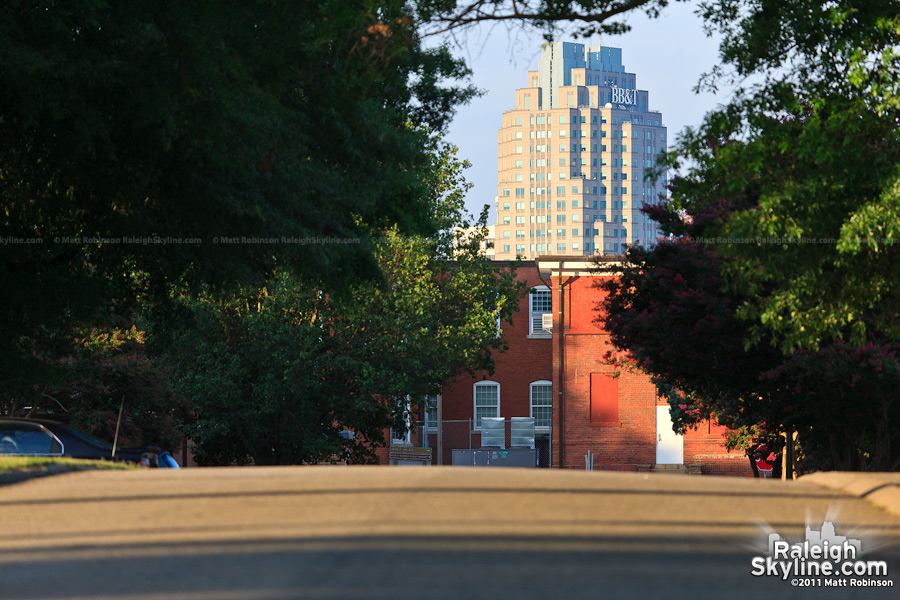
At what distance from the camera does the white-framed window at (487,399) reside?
5881 centimetres

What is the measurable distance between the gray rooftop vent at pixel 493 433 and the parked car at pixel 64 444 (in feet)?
127

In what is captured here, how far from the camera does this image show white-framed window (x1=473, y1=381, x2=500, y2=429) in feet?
193

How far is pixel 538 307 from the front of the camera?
5853 cm

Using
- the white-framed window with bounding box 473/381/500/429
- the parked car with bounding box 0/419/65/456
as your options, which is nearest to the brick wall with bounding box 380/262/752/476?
the white-framed window with bounding box 473/381/500/429

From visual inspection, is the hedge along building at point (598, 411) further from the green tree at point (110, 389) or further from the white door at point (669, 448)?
the green tree at point (110, 389)

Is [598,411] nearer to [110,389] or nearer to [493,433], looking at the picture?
[493,433]

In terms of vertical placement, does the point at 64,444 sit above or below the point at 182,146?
below

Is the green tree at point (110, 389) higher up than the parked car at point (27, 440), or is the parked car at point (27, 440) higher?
→ the green tree at point (110, 389)

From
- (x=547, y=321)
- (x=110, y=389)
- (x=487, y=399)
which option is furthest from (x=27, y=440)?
(x=487, y=399)

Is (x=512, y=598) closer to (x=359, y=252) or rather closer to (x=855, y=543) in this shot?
(x=855, y=543)

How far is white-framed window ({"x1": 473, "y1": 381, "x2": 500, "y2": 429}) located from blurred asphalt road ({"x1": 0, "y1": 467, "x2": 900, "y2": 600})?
49.1 meters

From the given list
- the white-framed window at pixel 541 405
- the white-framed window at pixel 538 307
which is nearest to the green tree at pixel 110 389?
the white-framed window at pixel 538 307

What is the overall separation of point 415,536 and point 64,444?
39.0 ft

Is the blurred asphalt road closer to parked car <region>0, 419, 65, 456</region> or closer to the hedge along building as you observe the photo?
parked car <region>0, 419, 65, 456</region>
